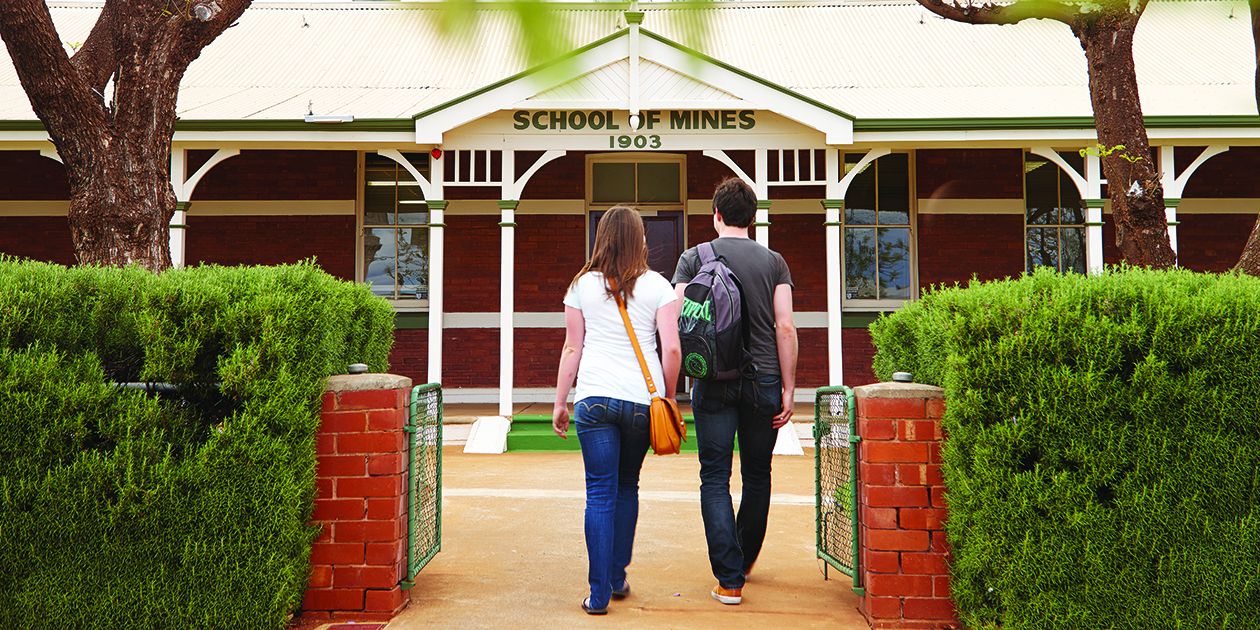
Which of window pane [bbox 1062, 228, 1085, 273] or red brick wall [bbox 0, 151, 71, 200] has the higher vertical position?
red brick wall [bbox 0, 151, 71, 200]

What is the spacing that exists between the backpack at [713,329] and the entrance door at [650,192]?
853 centimetres

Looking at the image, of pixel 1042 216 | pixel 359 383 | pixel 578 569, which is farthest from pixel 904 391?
pixel 1042 216

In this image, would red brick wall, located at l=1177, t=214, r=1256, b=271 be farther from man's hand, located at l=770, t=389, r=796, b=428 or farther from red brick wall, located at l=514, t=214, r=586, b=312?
man's hand, located at l=770, t=389, r=796, b=428

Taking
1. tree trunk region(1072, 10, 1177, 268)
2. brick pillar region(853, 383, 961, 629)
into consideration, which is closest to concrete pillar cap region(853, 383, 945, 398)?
brick pillar region(853, 383, 961, 629)

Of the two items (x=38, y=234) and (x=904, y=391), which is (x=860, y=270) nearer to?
(x=904, y=391)

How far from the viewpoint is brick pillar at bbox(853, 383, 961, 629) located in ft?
11.1

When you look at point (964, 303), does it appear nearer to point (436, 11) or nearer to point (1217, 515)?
point (1217, 515)

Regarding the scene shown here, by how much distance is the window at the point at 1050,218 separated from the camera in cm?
1227

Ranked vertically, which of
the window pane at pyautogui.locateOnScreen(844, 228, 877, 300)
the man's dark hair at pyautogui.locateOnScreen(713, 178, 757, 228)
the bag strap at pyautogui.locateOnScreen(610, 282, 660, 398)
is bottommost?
the bag strap at pyautogui.locateOnScreen(610, 282, 660, 398)

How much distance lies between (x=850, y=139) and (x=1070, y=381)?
6888mm

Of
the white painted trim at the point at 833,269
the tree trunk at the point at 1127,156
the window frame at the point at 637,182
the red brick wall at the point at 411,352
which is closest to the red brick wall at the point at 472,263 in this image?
the red brick wall at the point at 411,352

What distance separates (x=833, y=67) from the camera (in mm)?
12508

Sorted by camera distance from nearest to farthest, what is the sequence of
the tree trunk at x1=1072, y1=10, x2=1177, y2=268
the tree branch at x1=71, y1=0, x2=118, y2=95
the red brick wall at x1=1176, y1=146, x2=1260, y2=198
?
1. the tree branch at x1=71, y1=0, x2=118, y2=95
2. the tree trunk at x1=1072, y1=10, x2=1177, y2=268
3. the red brick wall at x1=1176, y1=146, x2=1260, y2=198

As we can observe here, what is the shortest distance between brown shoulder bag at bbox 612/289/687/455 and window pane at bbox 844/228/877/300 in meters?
9.06
